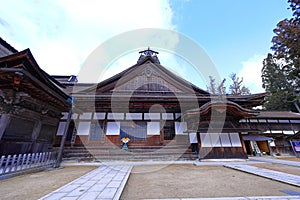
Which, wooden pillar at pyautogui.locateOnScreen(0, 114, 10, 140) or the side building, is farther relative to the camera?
wooden pillar at pyautogui.locateOnScreen(0, 114, 10, 140)

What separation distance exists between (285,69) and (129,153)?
2715cm

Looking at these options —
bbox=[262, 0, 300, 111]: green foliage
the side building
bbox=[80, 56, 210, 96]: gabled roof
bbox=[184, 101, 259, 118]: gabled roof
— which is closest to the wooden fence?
the side building

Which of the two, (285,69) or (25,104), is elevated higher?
(285,69)

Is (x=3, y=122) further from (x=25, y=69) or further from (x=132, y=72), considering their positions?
(x=132, y=72)

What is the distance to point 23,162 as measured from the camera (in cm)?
472

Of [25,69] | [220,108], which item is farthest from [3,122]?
[220,108]

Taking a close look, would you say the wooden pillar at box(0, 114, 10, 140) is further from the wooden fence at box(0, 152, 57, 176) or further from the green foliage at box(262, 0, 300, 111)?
the green foliage at box(262, 0, 300, 111)

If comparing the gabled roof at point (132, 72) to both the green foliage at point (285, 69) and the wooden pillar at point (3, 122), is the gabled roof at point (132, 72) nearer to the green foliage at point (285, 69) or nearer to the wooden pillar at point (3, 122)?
the wooden pillar at point (3, 122)

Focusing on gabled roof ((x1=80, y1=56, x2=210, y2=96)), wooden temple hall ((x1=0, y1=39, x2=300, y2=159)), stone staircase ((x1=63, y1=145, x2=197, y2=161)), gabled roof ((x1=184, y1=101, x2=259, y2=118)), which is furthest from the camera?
gabled roof ((x1=80, y1=56, x2=210, y2=96))

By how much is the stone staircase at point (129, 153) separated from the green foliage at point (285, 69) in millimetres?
14308

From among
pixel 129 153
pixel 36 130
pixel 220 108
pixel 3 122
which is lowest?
pixel 129 153

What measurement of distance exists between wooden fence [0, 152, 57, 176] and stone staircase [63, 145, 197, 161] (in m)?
1.30

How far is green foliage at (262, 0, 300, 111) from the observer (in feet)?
39.1

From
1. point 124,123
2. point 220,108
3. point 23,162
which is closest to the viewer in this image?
point 23,162
